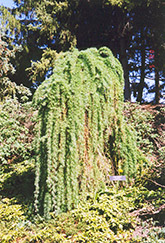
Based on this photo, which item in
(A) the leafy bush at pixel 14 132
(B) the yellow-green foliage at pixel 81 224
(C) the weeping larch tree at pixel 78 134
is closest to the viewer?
(B) the yellow-green foliage at pixel 81 224

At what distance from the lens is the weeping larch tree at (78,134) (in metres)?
3.12

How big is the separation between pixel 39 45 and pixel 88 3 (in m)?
2.88

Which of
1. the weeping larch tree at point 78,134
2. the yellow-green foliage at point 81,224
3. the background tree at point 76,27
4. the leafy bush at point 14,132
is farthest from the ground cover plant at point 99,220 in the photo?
the background tree at point 76,27

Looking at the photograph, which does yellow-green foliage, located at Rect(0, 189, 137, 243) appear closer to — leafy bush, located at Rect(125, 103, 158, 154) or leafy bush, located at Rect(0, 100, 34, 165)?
leafy bush, located at Rect(0, 100, 34, 165)

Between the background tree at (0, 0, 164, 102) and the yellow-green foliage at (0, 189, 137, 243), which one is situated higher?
the background tree at (0, 0, 164, 102)

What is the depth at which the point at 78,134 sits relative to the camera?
3.33 m

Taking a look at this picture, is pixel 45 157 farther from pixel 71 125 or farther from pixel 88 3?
pixel 88 3

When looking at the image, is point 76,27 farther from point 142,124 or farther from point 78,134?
point 78,134

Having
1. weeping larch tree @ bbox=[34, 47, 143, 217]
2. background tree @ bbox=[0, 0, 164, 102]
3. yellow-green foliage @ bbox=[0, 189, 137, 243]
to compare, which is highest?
background tree @ bbox=[0, 0, 164, 102]

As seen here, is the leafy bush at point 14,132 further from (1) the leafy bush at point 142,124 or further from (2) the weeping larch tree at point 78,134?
(1) the leafy bush at point 142,124

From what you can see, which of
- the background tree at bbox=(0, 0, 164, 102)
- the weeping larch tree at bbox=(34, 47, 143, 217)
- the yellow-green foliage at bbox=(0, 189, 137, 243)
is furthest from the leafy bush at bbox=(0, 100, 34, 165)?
the background tree at bbox=(0, 0, 164, 102)

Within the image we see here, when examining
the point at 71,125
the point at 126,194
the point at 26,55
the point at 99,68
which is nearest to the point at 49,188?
the point at 71,125

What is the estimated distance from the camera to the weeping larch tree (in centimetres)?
312

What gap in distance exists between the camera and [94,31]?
955 centimetres
